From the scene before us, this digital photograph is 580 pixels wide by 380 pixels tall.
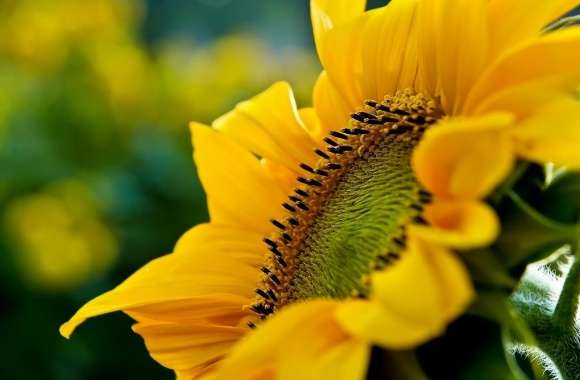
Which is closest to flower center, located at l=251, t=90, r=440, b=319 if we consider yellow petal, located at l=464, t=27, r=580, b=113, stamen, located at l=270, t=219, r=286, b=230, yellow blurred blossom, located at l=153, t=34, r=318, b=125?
stamen, located at l=270, t=219, r=286, b=230

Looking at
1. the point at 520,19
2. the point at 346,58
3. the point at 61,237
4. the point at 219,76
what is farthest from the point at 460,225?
the point at 219,76

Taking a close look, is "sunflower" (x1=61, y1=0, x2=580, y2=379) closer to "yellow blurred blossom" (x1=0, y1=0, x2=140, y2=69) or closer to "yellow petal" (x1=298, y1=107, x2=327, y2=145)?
"yellow petal" (x1=298, y1=107, x2=327, y2=145)

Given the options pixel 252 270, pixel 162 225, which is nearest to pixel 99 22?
pixel 162 225

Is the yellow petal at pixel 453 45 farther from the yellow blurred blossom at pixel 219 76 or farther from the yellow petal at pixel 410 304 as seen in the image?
the yellow blurred blossom at pixel 219 76

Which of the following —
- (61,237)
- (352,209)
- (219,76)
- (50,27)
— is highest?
(352,209)

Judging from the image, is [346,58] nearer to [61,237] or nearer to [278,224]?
[278,224]
